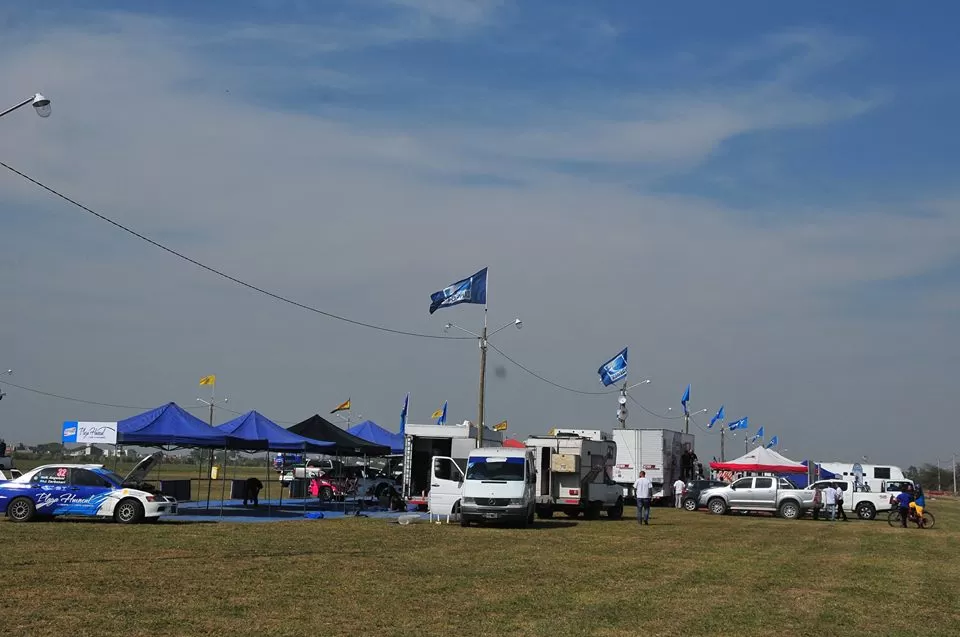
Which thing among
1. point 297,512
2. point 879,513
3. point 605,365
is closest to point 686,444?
point 605,365

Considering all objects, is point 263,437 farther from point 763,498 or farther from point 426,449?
point 763,498

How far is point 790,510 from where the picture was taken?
41.9 metres

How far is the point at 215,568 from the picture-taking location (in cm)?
1595

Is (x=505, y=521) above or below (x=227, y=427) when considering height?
below

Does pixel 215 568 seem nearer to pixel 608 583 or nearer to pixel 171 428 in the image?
pixel 608 583

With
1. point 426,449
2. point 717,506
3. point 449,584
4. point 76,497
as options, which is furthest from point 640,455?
point 449,584

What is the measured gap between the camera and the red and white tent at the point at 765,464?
62503 millimetres

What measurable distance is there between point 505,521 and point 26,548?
13.9 metres

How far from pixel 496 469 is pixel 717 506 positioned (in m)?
17.0

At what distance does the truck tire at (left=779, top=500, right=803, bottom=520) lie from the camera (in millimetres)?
41656

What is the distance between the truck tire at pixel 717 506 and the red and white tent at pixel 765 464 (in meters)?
20.1

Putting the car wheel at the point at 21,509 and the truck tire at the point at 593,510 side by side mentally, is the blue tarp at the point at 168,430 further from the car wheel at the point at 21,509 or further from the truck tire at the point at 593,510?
the truck tire at the point at 593,510

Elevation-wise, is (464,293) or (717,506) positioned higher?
(464,293)

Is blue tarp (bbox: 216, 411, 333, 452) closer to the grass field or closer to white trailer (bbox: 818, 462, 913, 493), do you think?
the grass field
